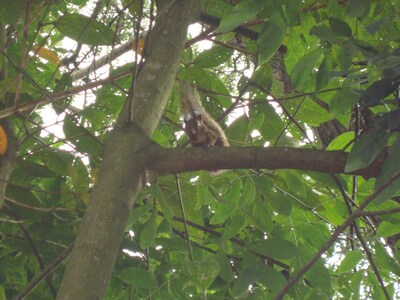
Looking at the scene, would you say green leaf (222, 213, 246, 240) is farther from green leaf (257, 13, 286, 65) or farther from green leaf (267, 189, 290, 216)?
green leaf (257, 13, 286, 65)

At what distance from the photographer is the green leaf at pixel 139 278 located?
67.4 inches

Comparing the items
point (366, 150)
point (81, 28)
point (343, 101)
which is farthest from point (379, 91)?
point (81, 28)

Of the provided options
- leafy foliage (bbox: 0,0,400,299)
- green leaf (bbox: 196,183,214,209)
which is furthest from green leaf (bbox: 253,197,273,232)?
green leaf (bbox: 196,183,214,209)

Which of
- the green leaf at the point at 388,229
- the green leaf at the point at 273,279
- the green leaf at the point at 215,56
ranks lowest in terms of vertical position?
the green leaf at the point at 273,279

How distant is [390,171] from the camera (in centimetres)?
125

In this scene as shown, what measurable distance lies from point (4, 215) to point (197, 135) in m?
0.78

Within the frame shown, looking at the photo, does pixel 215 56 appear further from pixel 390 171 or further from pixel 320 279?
pixel 390 171

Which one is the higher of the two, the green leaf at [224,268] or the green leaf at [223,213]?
the green leaf at [223,213]

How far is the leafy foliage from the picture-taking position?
4.81 ft

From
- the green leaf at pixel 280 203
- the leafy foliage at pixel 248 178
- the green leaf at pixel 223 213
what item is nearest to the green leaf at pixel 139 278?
the leafy foliage at pixel 248 178

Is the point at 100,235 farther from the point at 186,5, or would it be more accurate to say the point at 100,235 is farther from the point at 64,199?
the point at 64,199

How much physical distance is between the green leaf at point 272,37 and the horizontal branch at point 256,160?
31 cm

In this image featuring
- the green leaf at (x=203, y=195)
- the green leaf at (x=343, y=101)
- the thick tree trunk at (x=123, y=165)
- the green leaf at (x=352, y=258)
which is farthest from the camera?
the green leaf at (x=203, y=195)

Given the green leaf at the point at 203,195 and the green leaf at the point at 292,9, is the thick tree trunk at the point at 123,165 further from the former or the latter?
the green leaf at the point at 203,195
